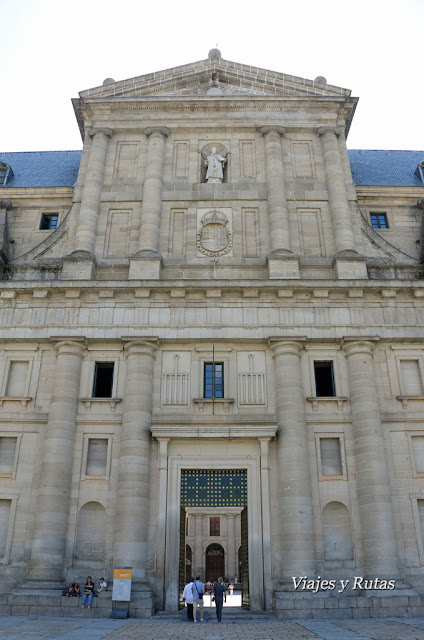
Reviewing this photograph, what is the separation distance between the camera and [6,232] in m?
28.4

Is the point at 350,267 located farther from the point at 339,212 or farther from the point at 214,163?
the point at 214,163

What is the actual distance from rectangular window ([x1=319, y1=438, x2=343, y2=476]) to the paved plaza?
5716 millimetres

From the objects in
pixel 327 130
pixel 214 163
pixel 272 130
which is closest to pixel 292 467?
pixel 214 163

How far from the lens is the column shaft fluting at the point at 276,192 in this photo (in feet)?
84.9

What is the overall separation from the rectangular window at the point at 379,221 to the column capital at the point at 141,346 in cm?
1447

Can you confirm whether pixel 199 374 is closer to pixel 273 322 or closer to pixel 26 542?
pixel 273 322

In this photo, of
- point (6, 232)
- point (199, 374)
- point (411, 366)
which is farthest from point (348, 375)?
point (6, 232)

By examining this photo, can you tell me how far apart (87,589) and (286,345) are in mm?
12117

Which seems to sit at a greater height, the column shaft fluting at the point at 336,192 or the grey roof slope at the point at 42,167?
the grey roof slope at the point at 42,167

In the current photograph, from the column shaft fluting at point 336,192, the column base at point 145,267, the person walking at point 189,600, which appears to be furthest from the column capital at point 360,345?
the person walking at point 189,600

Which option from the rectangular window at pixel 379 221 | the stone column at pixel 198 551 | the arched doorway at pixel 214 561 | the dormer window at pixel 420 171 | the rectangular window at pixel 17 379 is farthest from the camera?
the arched doorway at pixel 214 561

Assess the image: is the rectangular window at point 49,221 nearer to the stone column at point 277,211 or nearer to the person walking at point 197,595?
the stone column at point 277,211

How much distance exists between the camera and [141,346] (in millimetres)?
23344

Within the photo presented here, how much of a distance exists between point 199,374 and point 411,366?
944 cm
